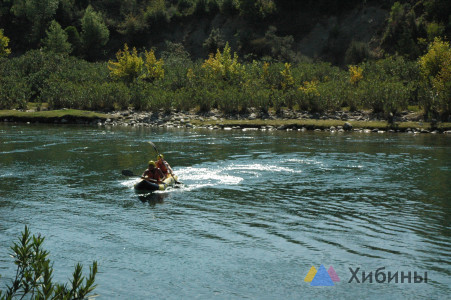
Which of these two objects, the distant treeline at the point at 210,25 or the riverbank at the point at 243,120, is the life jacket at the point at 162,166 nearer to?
the riverbank at the point at 243,120

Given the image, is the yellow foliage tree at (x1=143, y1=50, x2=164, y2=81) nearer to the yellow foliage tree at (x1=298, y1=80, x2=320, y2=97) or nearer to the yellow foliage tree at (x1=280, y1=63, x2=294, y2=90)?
the yellow foliage tree at (x1=280, y1=63, x2=294, y2=90)

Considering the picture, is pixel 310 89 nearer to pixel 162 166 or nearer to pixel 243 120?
pixel 243 120

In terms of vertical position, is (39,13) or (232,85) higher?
(39,13)

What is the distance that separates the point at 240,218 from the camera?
2031 cm

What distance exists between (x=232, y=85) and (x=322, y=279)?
184 feet

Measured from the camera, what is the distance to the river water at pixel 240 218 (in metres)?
14.0

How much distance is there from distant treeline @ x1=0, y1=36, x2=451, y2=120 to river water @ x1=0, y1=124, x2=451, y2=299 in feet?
66.2

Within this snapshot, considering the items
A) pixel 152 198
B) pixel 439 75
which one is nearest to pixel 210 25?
pixel 439 75

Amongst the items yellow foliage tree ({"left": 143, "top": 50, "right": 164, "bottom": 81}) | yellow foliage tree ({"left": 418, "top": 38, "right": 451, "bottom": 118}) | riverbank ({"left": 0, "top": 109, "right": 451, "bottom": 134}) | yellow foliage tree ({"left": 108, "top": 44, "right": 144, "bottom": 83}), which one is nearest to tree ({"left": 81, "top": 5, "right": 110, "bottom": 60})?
yellow foliage tree ({"left": 143, "top": 50, "right": 164, "bottom": 81})

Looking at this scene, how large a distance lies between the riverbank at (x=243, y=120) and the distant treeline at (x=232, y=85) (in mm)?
1436

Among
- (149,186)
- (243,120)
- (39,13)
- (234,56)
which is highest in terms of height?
(39,13)

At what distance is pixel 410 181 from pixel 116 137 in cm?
2760

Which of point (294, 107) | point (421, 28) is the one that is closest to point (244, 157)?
point (294, 107)

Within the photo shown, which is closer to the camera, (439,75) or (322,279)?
(322,279)
